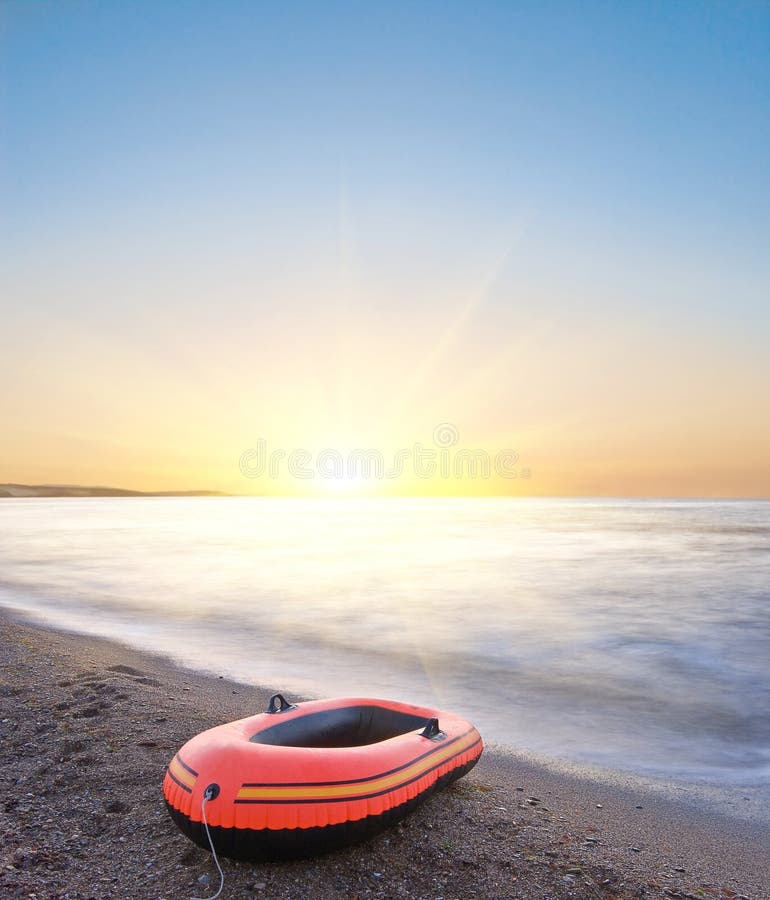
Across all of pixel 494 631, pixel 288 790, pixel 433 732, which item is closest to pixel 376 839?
pixel 288 790

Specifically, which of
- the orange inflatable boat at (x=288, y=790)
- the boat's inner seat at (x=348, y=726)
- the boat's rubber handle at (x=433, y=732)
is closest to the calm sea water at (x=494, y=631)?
the boat's inner seat at (x=348, y=726)

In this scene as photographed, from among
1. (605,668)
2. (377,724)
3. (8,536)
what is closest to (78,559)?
(8,536)

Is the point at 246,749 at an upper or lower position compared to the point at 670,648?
upper

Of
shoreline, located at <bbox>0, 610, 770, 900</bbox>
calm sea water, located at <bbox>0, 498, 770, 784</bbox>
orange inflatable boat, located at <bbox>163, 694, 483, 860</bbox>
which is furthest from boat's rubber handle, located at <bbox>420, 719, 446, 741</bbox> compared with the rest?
calm sea water, located at <bbox>0, 498, 770, 784</bbox>

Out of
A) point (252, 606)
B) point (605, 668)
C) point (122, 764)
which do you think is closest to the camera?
point (122, 764)

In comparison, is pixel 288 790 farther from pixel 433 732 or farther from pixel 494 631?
pixel 494 631

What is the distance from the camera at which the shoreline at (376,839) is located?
329cm

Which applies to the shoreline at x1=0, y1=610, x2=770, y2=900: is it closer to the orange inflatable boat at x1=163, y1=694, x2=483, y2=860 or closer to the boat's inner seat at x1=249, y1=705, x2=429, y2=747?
the orange inflatable boat at x1=163, y1=694, x2=483, y2=860

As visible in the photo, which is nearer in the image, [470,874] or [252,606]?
[470,874]

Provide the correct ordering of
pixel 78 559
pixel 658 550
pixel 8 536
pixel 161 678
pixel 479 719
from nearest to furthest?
pixel 479 719, pixel 161 678, pixel 78 559, pixel 658 550, pixel 8 536

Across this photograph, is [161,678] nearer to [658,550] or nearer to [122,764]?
[122,764]

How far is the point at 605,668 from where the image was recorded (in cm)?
875

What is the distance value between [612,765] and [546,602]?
351 inches

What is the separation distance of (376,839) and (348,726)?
1.04 metres
